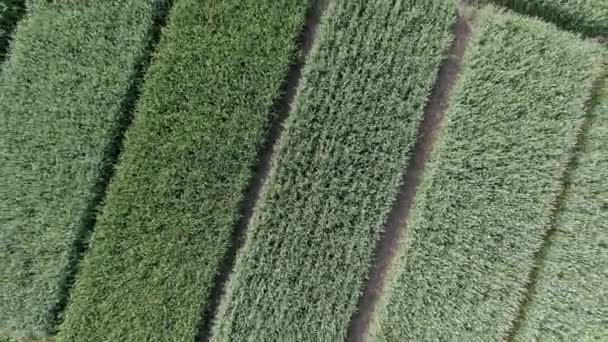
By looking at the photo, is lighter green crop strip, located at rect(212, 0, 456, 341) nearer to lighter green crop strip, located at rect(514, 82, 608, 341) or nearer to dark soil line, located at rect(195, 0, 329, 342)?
dark soil line, located at rect(195, 0, 329, 342)

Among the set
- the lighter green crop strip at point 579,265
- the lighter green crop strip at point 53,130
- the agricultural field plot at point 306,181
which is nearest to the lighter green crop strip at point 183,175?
the agricultural field plot at point 306,181

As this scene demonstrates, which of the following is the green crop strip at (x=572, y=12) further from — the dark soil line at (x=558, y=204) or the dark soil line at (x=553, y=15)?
the dark soil line at (x=558, y=204)

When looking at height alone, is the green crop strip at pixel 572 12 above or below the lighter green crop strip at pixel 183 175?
above

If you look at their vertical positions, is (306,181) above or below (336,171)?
below

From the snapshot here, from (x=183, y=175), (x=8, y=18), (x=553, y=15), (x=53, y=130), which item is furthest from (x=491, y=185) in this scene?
(x=8, y=18)

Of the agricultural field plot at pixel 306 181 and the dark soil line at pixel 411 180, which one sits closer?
the agricultural field plot at pixel 306 181

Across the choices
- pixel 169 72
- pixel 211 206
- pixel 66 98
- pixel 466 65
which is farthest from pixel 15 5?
pixel 466 65

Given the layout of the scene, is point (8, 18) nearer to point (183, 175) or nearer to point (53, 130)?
point (53, 130)
